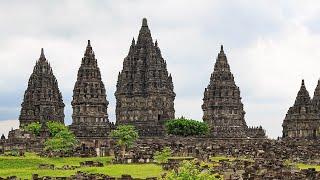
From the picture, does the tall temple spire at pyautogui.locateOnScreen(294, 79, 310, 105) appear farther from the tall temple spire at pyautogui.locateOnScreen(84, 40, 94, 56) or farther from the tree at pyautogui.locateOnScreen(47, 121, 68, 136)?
the tree at pyautogui.locateOnScreen(47, 121, 68, 136)

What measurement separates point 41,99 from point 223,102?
3581 cm

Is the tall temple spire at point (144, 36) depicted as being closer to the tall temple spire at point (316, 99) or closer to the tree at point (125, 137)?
the tree at point (125, 137)

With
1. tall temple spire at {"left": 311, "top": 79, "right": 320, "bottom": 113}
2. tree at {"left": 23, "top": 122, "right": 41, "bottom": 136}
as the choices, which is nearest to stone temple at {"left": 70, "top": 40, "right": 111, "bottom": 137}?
tree at {"left": 23, "top": 122, "right": 41, "bottom": 136}

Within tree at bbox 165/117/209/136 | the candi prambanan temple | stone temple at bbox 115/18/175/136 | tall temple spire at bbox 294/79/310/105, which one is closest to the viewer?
tall temple spire at bbox 294/79/310/105

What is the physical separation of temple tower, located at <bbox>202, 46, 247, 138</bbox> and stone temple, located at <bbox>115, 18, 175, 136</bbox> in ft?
24.9

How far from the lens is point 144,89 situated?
154 meters

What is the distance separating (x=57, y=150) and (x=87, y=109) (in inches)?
1361

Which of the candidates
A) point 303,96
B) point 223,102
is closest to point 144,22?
point 223,102

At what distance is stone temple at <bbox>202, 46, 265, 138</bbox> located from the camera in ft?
513

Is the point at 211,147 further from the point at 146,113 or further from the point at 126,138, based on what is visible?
the point at 146,113

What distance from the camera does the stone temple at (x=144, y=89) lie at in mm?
153125

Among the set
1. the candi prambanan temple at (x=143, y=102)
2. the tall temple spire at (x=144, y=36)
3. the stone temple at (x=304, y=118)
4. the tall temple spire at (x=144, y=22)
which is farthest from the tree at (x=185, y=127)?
the tall temple spire at (x=144, y=22)

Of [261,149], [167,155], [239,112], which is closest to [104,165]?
[167,155]

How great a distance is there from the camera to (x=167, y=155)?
101 metres
